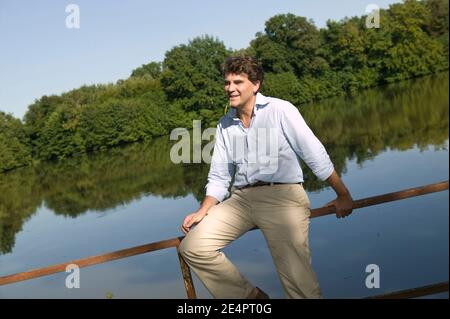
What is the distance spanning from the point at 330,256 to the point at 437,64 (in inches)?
2161

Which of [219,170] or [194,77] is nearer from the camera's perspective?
[219,170]

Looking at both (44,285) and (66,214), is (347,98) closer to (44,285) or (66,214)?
(66,214)

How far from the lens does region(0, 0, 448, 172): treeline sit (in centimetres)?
6059

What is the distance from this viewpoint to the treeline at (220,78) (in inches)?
2386

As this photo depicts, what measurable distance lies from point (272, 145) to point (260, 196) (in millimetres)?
339

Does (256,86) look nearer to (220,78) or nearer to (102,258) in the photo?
(102,258)

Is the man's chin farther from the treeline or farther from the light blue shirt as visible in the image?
the treeline

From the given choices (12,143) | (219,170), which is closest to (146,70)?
(12,143)

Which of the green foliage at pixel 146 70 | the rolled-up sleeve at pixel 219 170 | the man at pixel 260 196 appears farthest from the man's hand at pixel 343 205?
the green foliage at pixel 146 70

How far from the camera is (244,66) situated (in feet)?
11.4

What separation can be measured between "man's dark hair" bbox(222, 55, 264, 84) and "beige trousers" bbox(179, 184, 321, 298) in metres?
0.75
